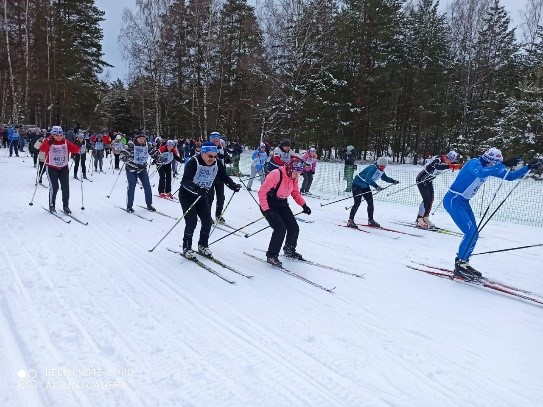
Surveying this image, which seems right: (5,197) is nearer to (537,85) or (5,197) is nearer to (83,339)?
(83,339)

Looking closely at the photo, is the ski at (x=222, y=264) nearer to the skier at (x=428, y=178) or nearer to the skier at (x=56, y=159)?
the skier at (x=56, y=159)

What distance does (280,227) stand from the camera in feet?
20.0

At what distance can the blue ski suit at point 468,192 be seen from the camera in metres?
5.82

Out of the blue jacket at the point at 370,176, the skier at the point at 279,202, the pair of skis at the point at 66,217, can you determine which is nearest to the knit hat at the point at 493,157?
the skier at the point at 279,202

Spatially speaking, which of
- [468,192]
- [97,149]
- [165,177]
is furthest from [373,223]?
[97,149]

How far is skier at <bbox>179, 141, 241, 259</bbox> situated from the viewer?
245 inches

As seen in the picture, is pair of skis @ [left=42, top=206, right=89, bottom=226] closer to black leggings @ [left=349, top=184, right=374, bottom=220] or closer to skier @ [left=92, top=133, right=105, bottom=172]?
black leggings @ [left=349, top=184, right=374, bottom=220]

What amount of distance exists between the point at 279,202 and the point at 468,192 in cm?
274

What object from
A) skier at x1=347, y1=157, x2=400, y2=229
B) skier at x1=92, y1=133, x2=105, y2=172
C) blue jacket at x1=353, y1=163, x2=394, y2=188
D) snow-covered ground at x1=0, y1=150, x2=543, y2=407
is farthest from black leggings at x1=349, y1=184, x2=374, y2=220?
skier at x1=92, y1=133, x2=105, y2=172

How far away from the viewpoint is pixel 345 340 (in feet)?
13.0

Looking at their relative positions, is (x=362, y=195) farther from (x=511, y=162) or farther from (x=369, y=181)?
(x=511, y=162)

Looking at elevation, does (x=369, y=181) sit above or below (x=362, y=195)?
above

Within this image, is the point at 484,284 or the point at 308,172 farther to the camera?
the point at 308,172

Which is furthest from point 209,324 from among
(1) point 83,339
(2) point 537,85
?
(2) point 537,85
